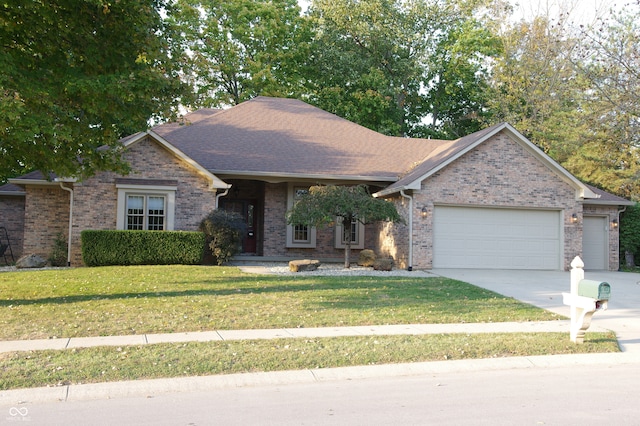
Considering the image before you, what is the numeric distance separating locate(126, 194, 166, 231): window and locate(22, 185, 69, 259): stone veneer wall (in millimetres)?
2628

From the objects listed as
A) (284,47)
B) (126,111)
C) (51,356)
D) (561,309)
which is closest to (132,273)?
(126,111)

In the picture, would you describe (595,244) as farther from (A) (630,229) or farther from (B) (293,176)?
(B) (293,176)

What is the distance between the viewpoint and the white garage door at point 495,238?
19797 mm

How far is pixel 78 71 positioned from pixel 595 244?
18929 mm

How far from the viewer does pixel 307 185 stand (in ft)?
73.4

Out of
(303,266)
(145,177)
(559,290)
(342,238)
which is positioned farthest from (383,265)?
(145,177)

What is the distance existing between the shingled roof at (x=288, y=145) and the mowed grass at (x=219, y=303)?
19.8ft

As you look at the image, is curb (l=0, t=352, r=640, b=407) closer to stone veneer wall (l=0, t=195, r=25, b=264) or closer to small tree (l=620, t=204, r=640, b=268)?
small tree (l=620, t=204, r=640, b=268)

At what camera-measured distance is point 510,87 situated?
36.0 m

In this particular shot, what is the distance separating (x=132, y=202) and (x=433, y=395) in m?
15.1

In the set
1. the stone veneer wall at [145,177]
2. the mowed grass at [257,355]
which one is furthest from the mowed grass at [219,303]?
the stone veneer wall at [145,177]

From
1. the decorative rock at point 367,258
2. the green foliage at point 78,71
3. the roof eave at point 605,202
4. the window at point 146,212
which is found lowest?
the decorative rock at point 367,258

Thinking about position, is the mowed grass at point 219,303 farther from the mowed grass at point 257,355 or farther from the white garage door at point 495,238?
the white garage door at point 495,238

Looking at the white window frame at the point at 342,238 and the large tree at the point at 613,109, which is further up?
the large tree at the point at 613,109
